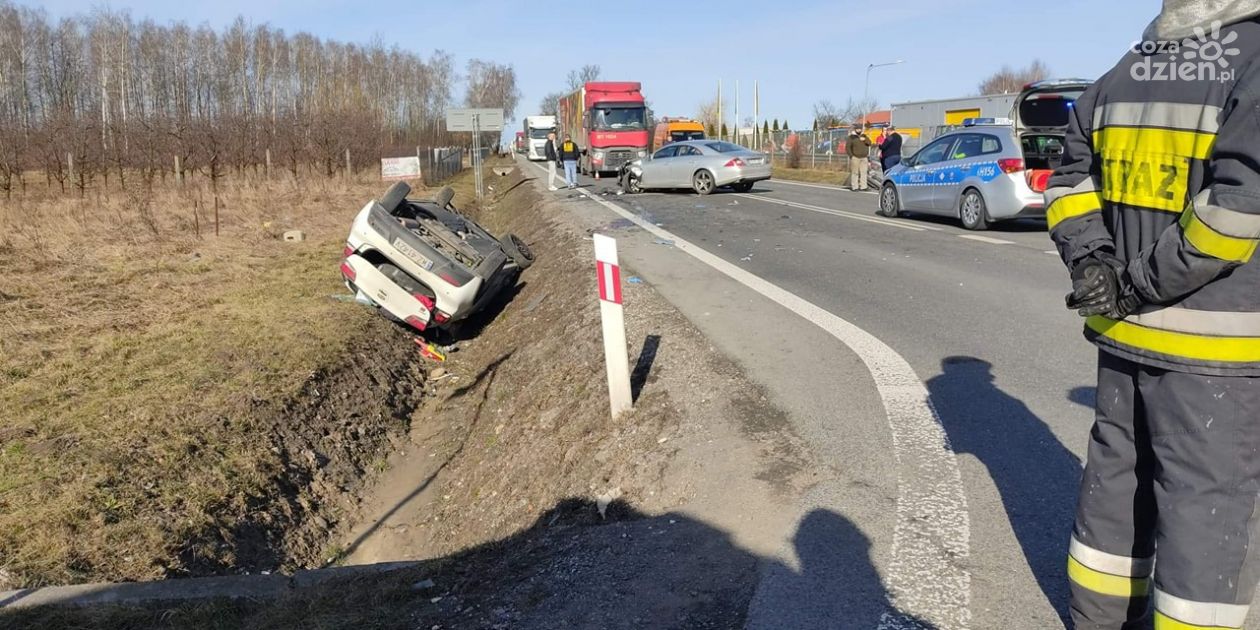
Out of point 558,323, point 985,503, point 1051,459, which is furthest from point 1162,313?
point 558,323

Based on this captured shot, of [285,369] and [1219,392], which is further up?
[1219,392]

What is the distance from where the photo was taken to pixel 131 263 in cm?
1280

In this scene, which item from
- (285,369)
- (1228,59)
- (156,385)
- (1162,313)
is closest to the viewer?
(1228,59)

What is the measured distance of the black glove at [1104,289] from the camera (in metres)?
2.16

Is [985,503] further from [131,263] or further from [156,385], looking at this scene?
[131,263]

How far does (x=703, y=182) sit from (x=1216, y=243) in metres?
20.5

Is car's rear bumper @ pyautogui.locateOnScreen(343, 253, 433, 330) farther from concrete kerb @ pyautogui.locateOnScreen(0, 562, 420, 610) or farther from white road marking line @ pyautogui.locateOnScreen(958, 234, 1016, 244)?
white road marking line @ pyautogui.locateOnScreen(958, 234, 1016, 244)

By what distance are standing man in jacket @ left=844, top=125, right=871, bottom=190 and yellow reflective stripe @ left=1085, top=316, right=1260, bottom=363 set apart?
21638 mm

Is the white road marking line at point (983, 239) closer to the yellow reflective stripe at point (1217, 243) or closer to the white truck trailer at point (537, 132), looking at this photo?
the yellow reflective stripe at point (1217, 243)

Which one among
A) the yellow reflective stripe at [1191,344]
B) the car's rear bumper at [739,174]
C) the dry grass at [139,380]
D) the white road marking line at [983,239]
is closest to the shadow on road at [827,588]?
the yellow reflective stripe at [1191,344]

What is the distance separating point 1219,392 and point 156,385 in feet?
24.0

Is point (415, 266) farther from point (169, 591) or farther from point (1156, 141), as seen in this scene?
point (1156, 141)

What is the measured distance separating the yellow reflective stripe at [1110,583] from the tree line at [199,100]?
24716 mm

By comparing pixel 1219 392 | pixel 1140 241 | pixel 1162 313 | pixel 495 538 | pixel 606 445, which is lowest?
pixel 495 538
